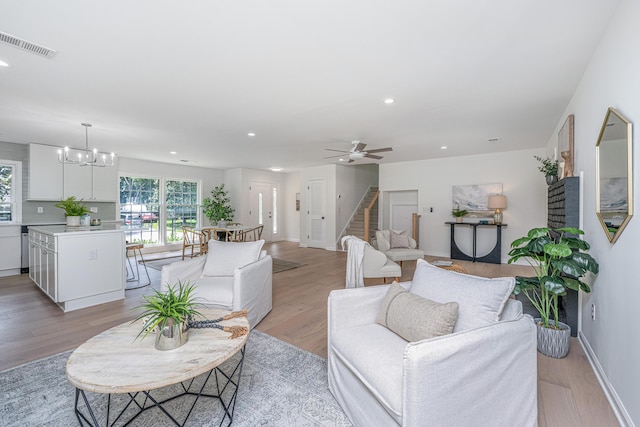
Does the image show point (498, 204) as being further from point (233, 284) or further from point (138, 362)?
point (138, 362)

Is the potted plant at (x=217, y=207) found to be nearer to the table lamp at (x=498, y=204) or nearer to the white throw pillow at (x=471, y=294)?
the table lamp at (x=498, y=204)

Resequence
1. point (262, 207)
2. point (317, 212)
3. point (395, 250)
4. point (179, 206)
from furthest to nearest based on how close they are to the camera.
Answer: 1. point (262, 207)
2. point (317, 212)
3. point (179, 206)
4. point (395, 250)

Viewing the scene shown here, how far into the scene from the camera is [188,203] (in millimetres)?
8555

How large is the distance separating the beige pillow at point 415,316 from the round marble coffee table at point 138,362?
0.90 metres

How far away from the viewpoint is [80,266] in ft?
11.8

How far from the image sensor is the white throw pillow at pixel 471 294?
Answer: 1.60 metres

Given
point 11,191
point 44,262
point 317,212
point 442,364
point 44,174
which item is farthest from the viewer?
point 317,212

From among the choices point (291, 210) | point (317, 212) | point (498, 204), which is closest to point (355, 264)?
point (498, 204)

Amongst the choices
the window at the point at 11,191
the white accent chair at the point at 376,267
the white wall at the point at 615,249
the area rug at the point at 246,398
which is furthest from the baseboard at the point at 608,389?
the window at the point at 11,191

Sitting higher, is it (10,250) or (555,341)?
(10,250)

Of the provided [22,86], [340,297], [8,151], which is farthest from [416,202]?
[8,151]

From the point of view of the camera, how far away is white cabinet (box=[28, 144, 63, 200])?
5469 mm

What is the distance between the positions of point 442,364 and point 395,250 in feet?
13.3

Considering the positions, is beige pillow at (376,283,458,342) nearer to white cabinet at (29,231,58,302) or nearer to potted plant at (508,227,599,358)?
potted plant at (508,227,599,358)
